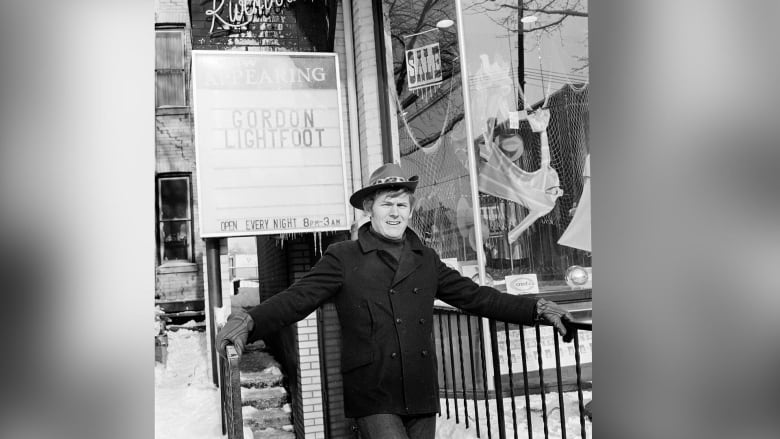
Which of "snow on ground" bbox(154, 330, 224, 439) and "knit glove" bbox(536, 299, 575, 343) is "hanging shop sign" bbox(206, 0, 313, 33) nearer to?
"snow on ground" bbox(154, 330, 224, 439)

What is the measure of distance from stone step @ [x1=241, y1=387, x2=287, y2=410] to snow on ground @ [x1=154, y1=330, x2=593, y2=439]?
44 cm

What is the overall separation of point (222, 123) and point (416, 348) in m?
2.79

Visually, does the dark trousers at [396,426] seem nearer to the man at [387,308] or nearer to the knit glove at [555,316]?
the man at [387,308]

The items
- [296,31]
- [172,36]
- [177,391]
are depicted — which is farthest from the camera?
[172,36]

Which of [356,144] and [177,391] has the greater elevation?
[356,144]

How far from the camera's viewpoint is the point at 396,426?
2.90 m

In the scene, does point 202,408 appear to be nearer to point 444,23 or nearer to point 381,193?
point 444,23

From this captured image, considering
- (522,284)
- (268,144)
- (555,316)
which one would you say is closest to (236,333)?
(555,316)

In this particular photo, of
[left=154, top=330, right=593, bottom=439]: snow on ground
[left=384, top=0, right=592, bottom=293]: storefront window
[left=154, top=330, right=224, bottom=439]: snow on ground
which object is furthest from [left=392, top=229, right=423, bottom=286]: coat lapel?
[left=384, top=0, right=592, bottom=293]: storefront window

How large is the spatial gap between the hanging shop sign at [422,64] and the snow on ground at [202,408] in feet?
9.27

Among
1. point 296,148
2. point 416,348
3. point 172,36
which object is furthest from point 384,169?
point 172,36

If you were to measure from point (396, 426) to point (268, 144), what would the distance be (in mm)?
2847
